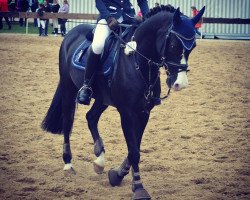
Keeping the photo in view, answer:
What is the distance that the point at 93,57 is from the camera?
5.77 m

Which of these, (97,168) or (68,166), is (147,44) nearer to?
(97,168)

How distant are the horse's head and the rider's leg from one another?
1099 mm

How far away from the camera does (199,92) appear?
11.5 metres

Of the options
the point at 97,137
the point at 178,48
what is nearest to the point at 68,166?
the point at 97,137

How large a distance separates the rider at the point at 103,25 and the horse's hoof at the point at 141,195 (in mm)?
1441

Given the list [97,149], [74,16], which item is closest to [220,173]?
[97,149]

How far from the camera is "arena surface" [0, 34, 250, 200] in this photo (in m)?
5.48

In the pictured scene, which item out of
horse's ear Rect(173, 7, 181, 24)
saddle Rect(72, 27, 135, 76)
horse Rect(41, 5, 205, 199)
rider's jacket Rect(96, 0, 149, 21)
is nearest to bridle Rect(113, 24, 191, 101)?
horse Rect(41, 5, 205, 199)

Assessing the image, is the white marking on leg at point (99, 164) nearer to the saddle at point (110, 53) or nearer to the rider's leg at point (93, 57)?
the rider's leg at point (93, 57)

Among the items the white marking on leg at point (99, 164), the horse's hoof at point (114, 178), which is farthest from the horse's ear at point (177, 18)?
the white marking on leg at point (99, 164)

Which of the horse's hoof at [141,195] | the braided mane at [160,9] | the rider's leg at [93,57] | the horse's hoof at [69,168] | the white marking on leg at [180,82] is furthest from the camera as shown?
the horse's hoof at [69,168]

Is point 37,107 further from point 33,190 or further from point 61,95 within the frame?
point 33,190

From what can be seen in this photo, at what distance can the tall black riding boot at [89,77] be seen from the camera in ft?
19.0

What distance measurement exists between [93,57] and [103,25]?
462 millimetres
